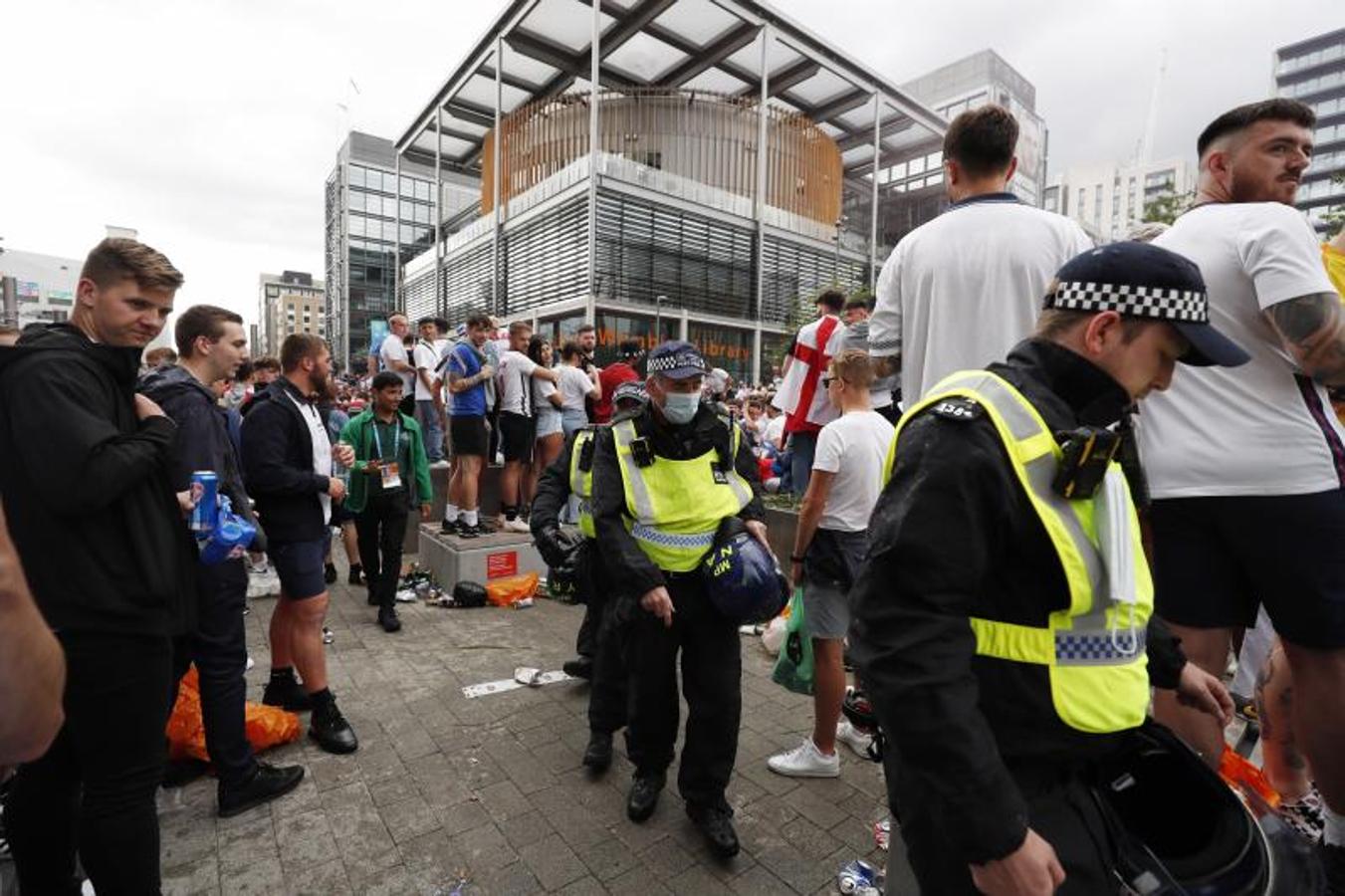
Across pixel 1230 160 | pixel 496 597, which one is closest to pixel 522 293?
pixel 496 597

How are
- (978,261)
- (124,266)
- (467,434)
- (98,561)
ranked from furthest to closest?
(467,434) < (978,261) < (124,266) < (98,561)

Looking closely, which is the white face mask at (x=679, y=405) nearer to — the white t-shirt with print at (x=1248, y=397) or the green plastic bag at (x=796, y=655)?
the green plastic bag at (x=796, y=655)

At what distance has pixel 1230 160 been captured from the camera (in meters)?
2.30

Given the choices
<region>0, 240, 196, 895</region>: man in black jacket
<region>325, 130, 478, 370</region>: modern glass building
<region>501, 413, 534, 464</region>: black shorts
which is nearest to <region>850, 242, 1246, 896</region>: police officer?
<region>0, 240, 196, 895</region>: man in black jacket

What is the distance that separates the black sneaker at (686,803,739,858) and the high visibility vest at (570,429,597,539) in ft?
4.26

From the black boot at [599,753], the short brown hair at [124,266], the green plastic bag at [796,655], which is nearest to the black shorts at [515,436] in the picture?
the black boot at [599,753]

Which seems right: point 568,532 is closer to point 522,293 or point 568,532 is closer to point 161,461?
point 161,461

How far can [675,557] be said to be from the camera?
2859 mm

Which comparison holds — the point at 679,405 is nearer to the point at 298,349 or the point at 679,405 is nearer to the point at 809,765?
the point at 809,765

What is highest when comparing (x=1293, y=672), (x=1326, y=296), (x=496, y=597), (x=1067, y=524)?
(x=1326, y=296)

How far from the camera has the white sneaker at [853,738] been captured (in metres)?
3.52

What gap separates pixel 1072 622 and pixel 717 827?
2072 mm

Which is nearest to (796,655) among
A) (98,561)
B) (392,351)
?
(98,561)

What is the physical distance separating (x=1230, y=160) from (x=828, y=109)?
106ft
